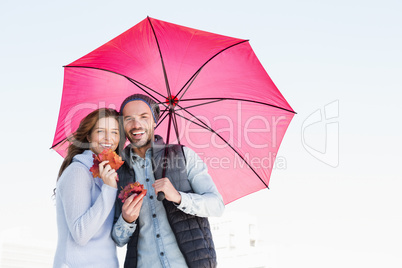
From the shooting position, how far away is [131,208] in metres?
3.16

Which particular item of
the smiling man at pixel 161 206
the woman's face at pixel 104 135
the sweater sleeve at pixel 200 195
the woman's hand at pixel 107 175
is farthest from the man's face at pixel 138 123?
the woman's hand at pixel 107 175

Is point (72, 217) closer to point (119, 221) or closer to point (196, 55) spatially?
point (119, 221)

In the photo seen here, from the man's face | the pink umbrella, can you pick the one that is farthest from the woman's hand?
the pink umbrella

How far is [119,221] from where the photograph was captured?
327 cm

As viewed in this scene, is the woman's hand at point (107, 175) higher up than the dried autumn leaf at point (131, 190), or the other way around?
the woman's hand at point (107, 175)

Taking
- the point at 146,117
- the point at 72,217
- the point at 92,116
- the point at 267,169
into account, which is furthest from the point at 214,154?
the point at 72,217

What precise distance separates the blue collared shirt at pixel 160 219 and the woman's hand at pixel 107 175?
29 centimetres

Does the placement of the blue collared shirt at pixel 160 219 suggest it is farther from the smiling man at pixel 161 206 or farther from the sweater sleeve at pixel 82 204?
the sweater sleeve at pixel 82 204

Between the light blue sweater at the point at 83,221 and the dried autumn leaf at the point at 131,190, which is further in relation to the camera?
the dried autumn leaf at the point at 131,190

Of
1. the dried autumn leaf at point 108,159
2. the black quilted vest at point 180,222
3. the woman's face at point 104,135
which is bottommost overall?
the black quilted vest at point 180,222

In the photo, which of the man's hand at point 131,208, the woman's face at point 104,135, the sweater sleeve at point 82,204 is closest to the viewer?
the sweater sleeve at point 82,204

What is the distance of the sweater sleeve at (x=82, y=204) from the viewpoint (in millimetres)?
3033

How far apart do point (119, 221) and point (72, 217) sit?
0.37 meters

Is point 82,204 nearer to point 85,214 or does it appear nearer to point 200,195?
point 85,214
